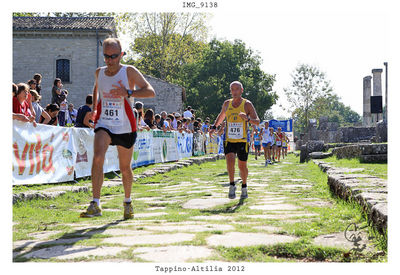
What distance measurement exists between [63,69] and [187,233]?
2973 centimetres

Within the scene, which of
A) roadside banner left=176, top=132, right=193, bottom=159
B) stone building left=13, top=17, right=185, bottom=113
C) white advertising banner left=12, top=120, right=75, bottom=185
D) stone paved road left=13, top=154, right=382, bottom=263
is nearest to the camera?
stone paved road left=13, top=154, right=382, bottom=263

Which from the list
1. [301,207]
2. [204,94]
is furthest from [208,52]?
[301,207]

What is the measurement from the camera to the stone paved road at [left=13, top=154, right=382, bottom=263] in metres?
3.26

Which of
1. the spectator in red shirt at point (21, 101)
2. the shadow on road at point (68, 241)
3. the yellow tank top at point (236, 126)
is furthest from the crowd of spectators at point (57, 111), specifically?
the yellow tank top at point (236, 126)

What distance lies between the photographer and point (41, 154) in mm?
7621

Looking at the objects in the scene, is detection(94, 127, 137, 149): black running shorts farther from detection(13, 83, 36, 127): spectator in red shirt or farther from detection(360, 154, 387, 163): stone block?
detection(360, 154, 387, 163): stone block

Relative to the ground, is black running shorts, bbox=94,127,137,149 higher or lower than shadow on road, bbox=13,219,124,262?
higher

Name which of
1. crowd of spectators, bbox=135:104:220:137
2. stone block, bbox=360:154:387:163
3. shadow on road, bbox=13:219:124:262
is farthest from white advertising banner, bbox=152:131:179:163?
shadow on road, bbox=13:219:124:262

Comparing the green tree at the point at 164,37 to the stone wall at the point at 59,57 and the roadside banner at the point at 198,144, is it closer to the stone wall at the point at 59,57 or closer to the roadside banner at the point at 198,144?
the stone wall at the point at 59,57

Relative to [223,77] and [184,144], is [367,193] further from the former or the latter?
[223,77]

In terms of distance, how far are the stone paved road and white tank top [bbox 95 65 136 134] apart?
3.26 feet

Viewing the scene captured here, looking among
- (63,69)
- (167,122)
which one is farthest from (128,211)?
(63,69)

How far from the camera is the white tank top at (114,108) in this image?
4.88 meters

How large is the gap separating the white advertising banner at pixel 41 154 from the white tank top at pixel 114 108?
250 cm
